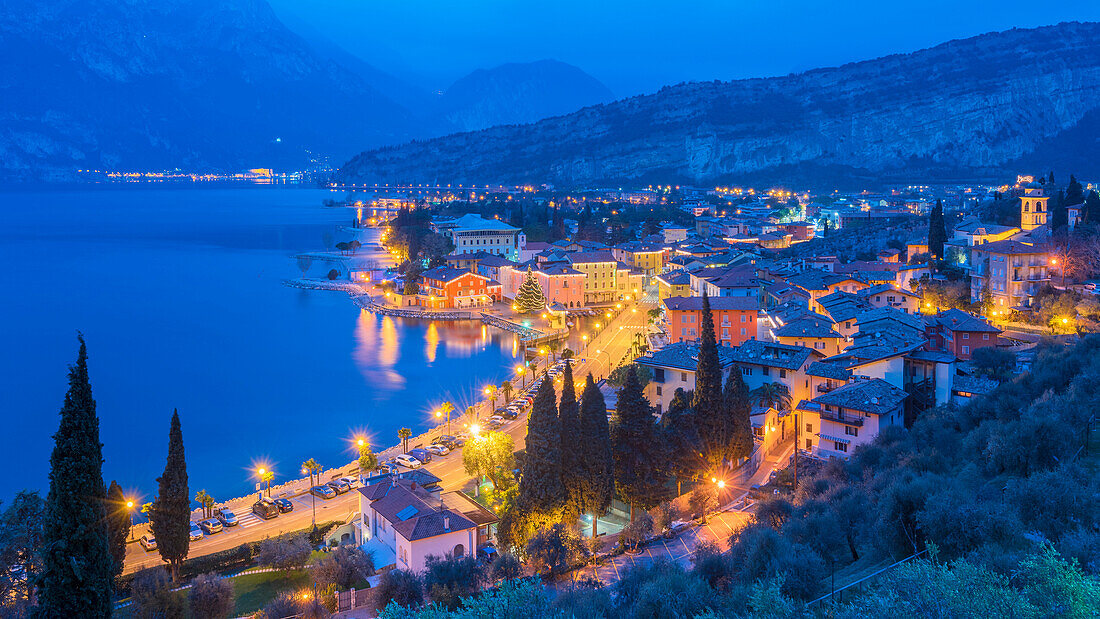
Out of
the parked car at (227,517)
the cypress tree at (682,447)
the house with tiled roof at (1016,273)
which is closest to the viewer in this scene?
the cypress tree at (682,447)

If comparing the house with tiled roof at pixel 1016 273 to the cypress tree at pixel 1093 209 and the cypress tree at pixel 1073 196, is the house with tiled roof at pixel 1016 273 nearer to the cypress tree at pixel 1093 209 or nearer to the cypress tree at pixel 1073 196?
the cypress tree at pixel 1093 209

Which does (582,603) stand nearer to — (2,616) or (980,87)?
(2,616)

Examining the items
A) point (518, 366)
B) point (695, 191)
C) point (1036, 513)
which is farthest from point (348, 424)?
point (695, 191)

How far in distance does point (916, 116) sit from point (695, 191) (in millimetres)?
15789

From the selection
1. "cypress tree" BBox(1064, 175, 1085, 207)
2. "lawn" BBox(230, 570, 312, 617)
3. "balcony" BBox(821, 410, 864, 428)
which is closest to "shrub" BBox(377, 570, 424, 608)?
"lawn" BBox(230, 570, 312, 617)

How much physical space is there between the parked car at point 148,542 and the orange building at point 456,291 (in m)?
16.8

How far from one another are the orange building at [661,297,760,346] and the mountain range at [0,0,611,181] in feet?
420

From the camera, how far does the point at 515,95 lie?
181 m

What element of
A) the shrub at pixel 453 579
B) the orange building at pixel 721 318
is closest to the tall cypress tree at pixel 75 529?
the shrub at pixel 453 579

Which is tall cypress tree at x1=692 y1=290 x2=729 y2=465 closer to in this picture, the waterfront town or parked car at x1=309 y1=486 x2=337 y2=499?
the waterfront town

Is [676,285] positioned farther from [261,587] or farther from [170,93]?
[170,93]

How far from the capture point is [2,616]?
5.61 meters

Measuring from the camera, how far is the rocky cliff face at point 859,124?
166ft

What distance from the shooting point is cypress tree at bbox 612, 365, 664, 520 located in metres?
8.35
